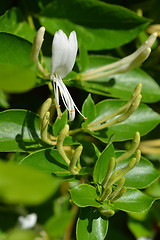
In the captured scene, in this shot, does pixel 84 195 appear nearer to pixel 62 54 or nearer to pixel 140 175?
pixel 140 175

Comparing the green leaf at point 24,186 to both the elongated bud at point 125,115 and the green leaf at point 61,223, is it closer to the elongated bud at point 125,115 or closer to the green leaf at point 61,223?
the green leaf at point 61,223

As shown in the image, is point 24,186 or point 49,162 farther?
point 49,162

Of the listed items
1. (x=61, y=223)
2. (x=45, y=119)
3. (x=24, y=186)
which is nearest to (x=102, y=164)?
(x=45, y=119)

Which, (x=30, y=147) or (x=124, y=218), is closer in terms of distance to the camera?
(x=30, y=147)

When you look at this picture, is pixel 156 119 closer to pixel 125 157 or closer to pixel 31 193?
pixel 125 157

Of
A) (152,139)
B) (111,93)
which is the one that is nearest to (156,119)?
(111,93)

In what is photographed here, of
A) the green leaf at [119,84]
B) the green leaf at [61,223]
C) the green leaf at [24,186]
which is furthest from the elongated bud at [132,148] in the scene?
the green leaf at [24,186]
